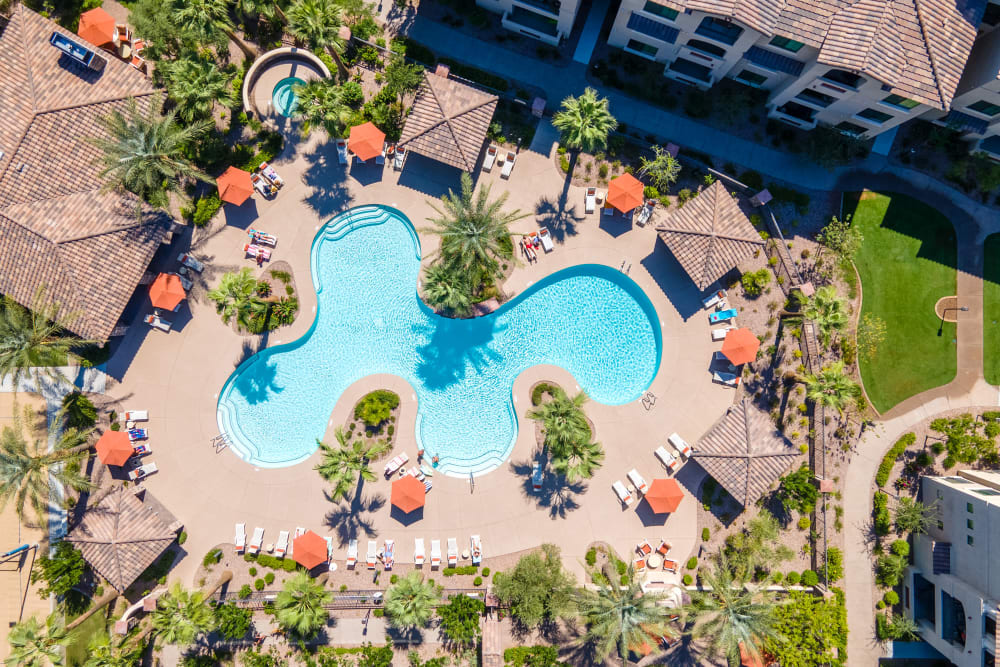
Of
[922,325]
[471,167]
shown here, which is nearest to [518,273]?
[471,167]

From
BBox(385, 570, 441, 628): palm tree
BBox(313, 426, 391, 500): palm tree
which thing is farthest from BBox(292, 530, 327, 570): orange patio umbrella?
BBox(385, 570, 441, 628): palm tree

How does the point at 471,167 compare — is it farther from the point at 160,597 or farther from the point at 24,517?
the point at 24,517

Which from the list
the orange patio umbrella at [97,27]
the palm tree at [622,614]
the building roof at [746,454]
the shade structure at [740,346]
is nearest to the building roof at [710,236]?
the shade structure at [740,346]

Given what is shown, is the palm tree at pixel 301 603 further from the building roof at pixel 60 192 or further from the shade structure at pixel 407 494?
the building roof at pixel 60 192

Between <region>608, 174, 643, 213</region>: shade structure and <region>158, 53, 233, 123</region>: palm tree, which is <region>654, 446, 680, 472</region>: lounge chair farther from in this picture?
<region>158, 53, 233, 123</region>: palm tree

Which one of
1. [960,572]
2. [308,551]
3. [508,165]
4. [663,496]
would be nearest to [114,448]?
[308,551]

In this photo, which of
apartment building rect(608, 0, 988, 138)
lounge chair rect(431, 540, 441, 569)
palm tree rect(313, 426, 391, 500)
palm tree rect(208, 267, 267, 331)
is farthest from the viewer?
lounge chair rect(431, 540, 441, 569)
